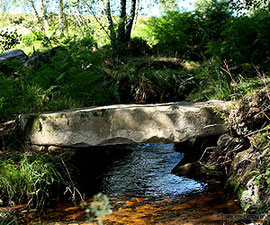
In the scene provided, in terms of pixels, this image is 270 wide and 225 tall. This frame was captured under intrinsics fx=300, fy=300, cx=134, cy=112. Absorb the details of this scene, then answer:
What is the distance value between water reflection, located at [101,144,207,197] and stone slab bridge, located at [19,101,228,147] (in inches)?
23.4

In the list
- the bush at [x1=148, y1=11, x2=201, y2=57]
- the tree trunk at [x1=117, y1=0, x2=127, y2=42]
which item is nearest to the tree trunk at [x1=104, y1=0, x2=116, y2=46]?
the tree trunk at [x1=117, y1=0, x2=127, y2=42]

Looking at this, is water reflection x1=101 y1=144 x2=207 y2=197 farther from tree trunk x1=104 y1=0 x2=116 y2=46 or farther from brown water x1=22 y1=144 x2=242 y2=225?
tree trunk x1=104 y1=0 x2=116 y2=46

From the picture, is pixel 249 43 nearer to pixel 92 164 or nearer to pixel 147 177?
pixel 147 177

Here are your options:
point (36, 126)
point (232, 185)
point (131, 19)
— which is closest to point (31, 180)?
point (36, 126)

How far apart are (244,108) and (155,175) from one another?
4.88 feet

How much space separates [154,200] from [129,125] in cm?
83

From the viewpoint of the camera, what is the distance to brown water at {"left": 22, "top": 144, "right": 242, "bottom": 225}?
8.72ft

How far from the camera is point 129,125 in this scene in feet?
10.6

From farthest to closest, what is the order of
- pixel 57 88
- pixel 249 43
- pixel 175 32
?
1. pixel 175 32
2. pixel 249 43
3. pixel 57 88

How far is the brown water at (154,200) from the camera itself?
2.66 metres

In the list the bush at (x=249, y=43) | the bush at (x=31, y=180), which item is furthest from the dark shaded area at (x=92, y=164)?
the bush at (x=249, y=43)

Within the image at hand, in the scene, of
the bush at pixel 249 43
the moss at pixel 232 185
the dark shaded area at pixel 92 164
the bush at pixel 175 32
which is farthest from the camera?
the bush at pixel 175 32

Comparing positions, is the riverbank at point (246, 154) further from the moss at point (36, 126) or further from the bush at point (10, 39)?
the bush at point (10, 39)

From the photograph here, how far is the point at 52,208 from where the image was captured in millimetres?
3025
